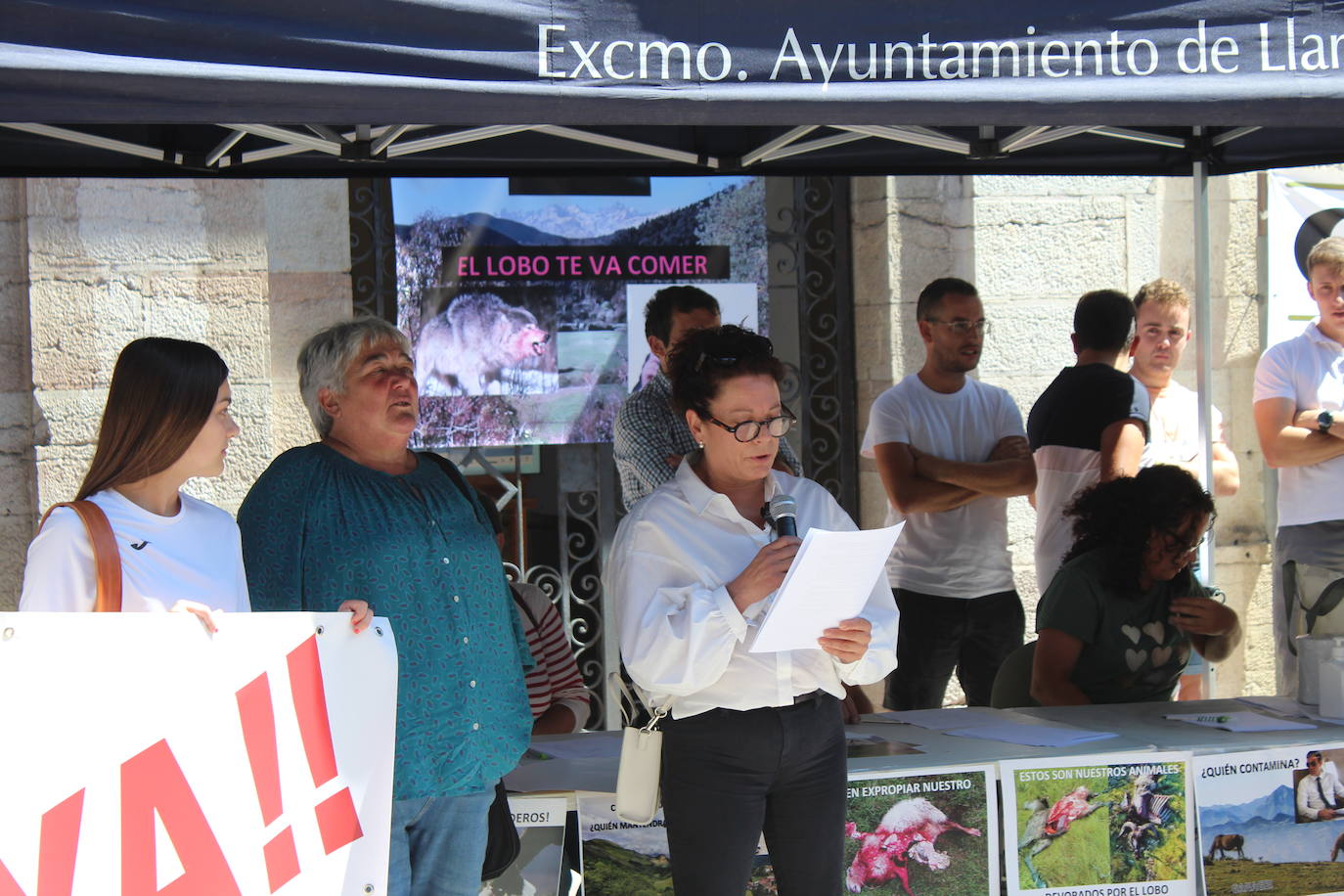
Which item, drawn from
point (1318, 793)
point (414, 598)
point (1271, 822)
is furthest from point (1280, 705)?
point (414, 598)

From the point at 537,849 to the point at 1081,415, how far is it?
2.68 metres

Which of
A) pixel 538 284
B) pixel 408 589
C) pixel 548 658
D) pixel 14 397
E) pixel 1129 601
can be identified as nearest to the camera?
pixel 408 589

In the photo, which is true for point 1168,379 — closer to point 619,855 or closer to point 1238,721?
point 1238,721

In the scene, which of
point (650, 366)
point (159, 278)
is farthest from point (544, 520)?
point (159, 278)

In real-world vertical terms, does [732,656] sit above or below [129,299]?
below

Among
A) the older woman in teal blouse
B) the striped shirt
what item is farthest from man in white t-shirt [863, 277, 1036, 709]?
the older woman in teal blouse

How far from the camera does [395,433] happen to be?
282 cm

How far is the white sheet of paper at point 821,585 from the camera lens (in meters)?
2.48

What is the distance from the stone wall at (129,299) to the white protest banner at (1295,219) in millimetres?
4548

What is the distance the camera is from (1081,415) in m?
4.77

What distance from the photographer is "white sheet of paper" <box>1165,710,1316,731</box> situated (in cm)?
365

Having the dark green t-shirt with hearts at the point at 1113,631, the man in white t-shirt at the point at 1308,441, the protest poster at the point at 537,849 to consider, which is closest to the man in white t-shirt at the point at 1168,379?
the man in white t-shirt at the point at 1308,441

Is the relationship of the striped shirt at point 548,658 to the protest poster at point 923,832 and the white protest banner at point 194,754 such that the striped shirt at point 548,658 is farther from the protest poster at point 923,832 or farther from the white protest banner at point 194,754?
the white protest banner at point 194,754

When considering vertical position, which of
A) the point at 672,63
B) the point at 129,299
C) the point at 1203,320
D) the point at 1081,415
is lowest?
the point at 1081,415
